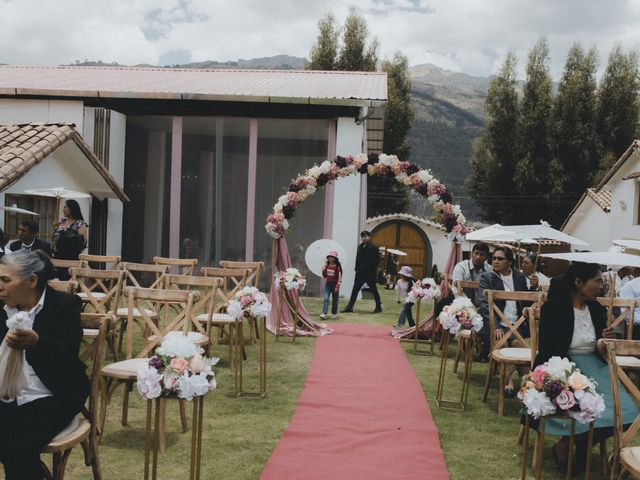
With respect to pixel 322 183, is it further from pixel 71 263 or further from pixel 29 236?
pixel 29 236

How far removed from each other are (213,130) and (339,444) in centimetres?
1062

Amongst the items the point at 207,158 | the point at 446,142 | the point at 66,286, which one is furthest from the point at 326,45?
the point at 446,142

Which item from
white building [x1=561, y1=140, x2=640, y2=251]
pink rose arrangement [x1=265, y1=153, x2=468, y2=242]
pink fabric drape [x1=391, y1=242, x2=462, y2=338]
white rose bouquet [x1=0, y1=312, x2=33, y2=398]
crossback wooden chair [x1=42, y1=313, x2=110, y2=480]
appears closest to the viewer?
white rose bouquet [x1=0, y1=312, x2=33, y2=398]

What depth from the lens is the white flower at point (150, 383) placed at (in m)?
3.82

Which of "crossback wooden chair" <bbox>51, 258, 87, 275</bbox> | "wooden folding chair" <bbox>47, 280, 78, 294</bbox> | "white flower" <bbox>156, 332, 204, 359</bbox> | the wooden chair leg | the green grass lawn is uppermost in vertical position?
"crossback wooden chair" <bbox>51, 258, 87, 275</bbox>

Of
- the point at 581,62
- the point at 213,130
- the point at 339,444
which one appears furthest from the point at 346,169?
the point at 581,62

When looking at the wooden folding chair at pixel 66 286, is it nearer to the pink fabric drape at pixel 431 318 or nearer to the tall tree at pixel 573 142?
the pink fabric drape at pixel 431 318

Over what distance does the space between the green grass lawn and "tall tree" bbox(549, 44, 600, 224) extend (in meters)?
26.1

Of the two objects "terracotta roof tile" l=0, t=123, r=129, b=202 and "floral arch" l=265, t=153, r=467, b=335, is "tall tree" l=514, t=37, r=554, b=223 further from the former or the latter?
"terracotta roof tile" l=0, t=123, r=129, b=202

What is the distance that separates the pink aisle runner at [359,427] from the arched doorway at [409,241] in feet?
72.6

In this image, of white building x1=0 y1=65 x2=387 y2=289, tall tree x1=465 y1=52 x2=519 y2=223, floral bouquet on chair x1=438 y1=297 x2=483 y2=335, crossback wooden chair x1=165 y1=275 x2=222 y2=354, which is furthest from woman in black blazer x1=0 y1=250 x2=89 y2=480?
tall tree x1=465 y1=52 x2=519 y2=223

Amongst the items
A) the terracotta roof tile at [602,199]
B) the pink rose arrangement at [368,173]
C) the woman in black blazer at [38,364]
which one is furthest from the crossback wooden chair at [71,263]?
the terracotta roof tile at [602,199]

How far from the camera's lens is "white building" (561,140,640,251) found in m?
20.1

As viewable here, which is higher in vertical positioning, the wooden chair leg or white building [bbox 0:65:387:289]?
white building [bbox 0:65:387:289]
